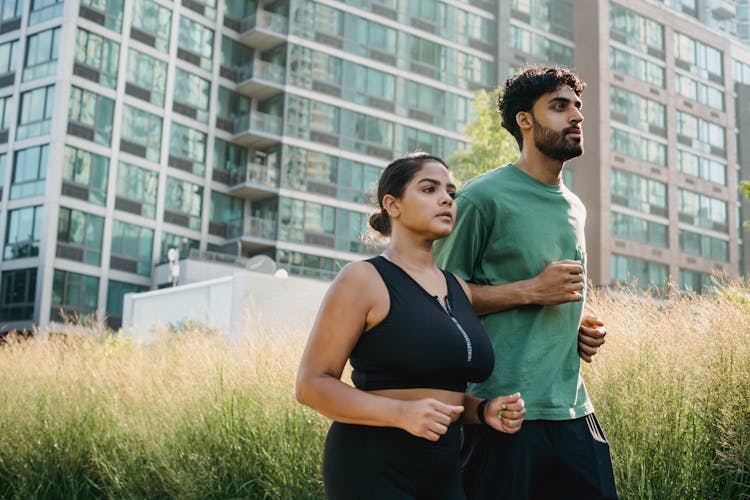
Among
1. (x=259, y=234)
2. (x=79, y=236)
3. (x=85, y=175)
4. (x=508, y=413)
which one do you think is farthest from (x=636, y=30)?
(x=508, y=413)

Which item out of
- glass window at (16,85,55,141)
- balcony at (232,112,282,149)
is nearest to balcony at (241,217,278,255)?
balcony at (232,112,282,149)

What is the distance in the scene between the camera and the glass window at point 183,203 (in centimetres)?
3628

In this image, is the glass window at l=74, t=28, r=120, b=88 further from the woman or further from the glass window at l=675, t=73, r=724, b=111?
the woman

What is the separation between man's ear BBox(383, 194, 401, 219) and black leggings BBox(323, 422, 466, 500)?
0.63m

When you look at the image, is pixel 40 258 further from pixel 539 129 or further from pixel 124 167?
pixel 539 129

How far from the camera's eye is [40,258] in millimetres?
32062

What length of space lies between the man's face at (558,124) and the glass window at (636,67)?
4637 cm

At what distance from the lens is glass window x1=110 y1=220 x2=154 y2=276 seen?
34.3 m

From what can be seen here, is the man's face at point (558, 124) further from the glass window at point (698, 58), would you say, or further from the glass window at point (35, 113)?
the glass window at point (698, 58)

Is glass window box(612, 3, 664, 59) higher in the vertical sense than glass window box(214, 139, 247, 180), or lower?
higher

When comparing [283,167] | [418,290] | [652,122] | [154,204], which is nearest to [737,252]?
[652,122]

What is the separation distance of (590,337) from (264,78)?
118 ft

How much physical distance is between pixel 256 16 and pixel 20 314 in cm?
1528

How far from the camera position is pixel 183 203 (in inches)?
1448
